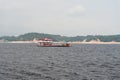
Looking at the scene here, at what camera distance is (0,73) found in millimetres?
56281

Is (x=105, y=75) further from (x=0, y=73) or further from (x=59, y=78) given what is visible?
(x=0, y=73)

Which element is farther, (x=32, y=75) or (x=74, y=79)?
(x=32, y=75)

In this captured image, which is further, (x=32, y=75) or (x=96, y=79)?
(x=32, y=75)

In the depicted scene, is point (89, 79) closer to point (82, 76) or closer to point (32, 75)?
point (82, 76)

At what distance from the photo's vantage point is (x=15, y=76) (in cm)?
5312

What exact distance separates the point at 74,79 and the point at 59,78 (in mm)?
2731

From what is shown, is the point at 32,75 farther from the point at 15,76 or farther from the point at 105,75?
the point at 105,75

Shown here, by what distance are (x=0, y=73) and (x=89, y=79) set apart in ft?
57.1

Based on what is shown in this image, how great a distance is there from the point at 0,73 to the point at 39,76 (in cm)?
799

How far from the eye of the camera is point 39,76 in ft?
178

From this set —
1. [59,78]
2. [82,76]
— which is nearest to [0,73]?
[59,78]

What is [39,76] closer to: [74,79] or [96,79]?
[74,79]

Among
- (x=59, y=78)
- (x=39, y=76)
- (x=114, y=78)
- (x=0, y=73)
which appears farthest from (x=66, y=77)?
(x=0, y=73)

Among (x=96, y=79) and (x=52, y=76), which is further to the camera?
(x=52, y=76)
